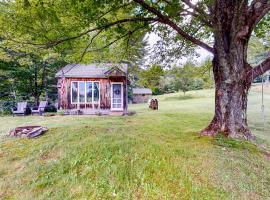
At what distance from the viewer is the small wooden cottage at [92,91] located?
16203 mm

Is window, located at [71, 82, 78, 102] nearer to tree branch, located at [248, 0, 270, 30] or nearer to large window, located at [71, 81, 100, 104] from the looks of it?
large window, located at [71, 81, 100, 104]

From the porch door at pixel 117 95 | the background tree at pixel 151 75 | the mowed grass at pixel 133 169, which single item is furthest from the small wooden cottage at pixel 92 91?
the mowed grass at pixel 133 169

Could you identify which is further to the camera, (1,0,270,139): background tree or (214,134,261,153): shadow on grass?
(1,0,270,139): background tree

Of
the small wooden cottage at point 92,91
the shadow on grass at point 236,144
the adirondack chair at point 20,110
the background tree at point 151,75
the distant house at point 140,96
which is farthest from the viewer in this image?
the distant house at point 140,96

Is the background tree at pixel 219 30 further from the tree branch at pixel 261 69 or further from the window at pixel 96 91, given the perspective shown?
the window at pixel 96 91

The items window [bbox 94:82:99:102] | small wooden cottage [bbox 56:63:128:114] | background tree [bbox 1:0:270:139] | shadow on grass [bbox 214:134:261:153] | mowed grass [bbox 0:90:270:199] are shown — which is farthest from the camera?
window [bbox 94:82:99:102]

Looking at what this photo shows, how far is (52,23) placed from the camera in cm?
604

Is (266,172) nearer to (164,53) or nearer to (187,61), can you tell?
(164,53)

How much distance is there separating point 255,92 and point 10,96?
113ft

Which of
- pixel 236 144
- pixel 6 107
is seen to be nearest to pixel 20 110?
pixel 6 107

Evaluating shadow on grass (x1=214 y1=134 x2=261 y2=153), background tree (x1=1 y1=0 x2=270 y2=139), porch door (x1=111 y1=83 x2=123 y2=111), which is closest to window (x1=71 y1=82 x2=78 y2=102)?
porch door (x1=111 y1=83 x2=123 y2=111)

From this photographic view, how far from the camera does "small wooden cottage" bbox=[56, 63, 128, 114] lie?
16203 mm

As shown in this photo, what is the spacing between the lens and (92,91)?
1652cm

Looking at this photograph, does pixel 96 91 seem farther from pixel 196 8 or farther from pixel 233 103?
pixel 233 103
